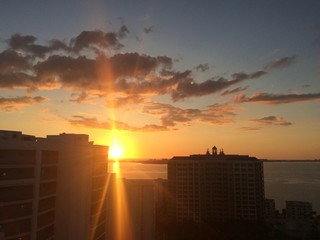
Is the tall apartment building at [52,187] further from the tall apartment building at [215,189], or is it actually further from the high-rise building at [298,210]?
the high-rise building at [298,210]

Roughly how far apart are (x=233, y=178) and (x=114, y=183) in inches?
1483

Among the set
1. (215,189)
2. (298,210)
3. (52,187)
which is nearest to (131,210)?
(52,187)

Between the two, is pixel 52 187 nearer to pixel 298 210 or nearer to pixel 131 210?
pixel 131 210

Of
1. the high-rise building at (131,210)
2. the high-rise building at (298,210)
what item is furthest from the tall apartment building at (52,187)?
the high-rise building at (298,210)

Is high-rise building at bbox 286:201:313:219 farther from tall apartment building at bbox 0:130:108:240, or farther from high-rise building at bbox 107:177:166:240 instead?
tall apartment building at bbox 0:130:108:240

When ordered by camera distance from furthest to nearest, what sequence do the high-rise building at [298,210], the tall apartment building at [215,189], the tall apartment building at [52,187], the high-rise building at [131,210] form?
the high-rise building at [298,210], the tall apartment building at [215,189], the high-rise building at [131,210], the tall apartment building at [52,187]

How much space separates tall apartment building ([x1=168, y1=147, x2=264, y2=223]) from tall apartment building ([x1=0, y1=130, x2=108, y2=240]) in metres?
41.6

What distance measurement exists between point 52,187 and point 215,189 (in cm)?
5257

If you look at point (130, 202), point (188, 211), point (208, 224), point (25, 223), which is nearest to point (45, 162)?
point (25, 223)

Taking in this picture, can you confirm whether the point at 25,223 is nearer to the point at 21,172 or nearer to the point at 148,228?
the point at 21,172

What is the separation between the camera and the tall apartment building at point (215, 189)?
7162 cm

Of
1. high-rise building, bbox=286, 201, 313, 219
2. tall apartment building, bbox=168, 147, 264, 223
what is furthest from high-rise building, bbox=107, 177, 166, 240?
high-rise building, bbox=286, 201, 313, 219

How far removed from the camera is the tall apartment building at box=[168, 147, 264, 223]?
235ft

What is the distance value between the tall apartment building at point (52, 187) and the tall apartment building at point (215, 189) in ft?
136
